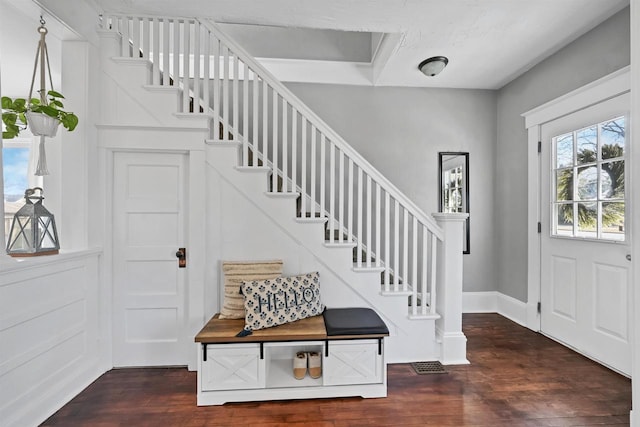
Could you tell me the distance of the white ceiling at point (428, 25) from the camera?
2.39 m

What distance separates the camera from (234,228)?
261 centimetres

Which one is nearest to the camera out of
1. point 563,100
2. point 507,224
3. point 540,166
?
point 563,100

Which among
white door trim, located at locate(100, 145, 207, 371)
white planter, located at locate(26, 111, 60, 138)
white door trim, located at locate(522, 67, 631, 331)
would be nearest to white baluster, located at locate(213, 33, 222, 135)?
white door trim, located at locate(100, 145, 207, 371)

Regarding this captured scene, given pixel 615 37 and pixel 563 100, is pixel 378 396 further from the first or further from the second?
pixel 615 37

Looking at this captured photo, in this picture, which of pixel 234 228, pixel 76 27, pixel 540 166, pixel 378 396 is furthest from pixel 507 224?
pixel 76 27

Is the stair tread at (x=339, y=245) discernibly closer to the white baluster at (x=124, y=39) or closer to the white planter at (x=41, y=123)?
the white planter at (x=41, y=123)

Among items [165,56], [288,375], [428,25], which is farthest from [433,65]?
[288,375]

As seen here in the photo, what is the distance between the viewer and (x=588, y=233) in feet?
9.03

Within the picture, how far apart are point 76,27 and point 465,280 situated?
4436 millimetres

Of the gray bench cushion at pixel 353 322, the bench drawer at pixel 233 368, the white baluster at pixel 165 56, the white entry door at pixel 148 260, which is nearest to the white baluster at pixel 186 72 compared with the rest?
the white baluster at pixel 165 56

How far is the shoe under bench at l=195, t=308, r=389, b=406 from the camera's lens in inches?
82.0

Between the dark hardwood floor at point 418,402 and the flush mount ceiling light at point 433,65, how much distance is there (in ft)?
8.93

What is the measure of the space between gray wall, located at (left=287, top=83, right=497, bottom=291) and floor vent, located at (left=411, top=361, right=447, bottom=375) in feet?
5.22

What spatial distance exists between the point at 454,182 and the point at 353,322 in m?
2.41
